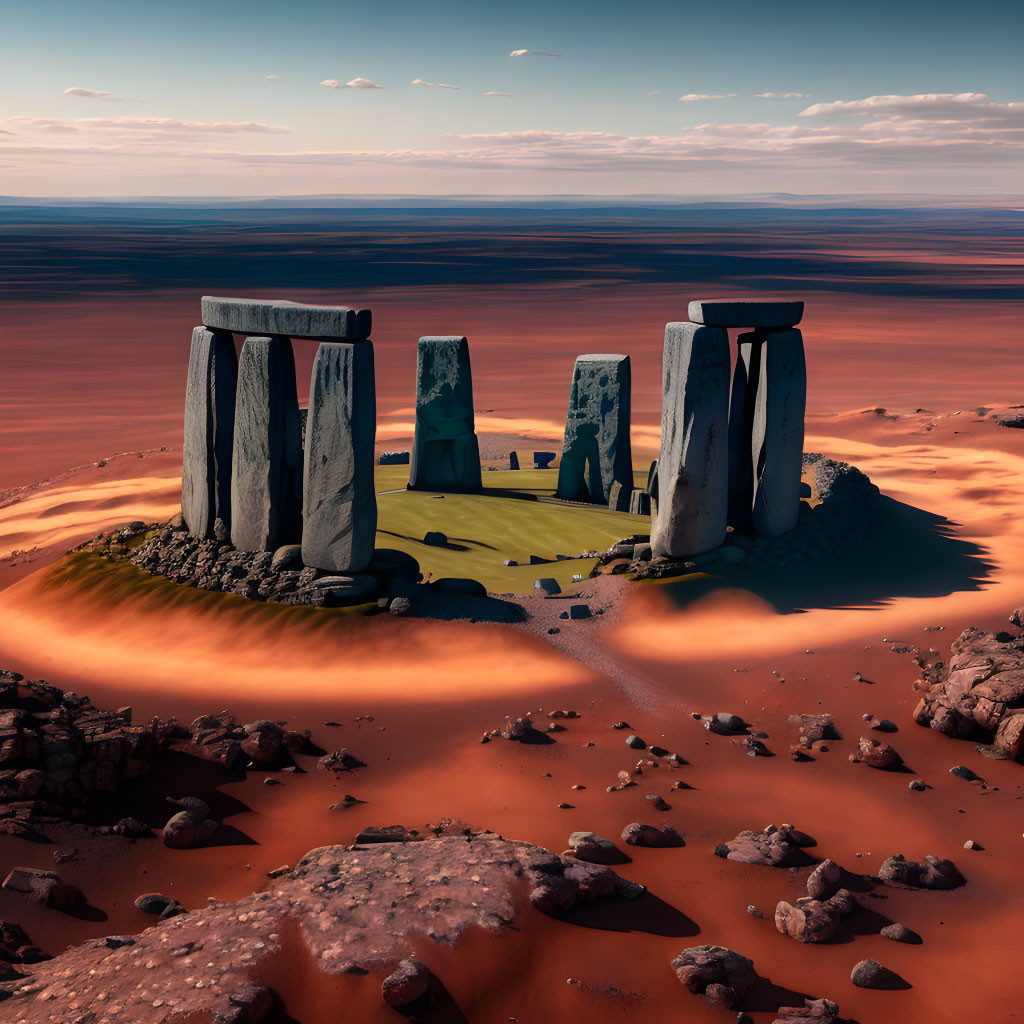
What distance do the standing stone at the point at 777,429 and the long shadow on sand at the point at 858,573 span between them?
568 millimetres

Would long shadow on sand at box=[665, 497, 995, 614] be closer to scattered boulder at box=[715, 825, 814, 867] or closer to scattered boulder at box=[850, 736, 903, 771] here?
scattered boulder at box=[850, 736, 903, 771]

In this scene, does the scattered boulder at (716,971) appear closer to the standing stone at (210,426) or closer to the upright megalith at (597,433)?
the standing stone at (210,426)

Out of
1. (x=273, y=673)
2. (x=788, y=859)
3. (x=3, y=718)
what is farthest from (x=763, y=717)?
(x=3, y=718)

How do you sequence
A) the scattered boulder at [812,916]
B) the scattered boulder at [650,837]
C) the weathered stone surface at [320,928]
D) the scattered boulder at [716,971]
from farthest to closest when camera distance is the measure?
the scattered boulder at [650,837] < the scattered boulder at [812,916] < the scattered boulder at [716,971] < the weathered stone surface at [320,928]

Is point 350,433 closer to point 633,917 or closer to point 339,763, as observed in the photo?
point 339,763

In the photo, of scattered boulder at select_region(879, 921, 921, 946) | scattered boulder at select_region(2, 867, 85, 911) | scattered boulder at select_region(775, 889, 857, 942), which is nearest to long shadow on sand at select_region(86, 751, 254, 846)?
scattered boulder at select_region(2, 867, 85, 911)

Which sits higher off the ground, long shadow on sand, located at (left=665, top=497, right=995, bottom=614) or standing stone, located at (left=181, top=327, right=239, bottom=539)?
standing stone, located at (left=181, top=327, right=239, bottom=539)

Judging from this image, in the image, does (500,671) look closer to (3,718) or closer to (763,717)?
(763,717)

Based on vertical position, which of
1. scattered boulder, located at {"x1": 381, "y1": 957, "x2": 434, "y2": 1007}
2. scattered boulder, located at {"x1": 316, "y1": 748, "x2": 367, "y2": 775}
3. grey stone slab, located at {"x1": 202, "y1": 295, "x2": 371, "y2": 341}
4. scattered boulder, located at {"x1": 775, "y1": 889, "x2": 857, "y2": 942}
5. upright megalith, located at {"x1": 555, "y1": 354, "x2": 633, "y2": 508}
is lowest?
scattered boulder, located at {"x1": 316, "y1": 748, "x2": 367, "y2": 775}

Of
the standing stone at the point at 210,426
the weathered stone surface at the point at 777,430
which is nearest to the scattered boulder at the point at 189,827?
the standing stone at the point at 210,426

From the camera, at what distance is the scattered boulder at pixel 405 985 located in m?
6.84

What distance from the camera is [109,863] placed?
29.3 feet

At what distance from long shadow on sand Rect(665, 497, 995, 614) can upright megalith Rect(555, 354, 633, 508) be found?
17.3ft

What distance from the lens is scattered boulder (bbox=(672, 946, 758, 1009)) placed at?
282 inches
